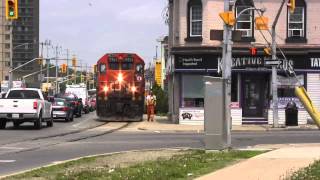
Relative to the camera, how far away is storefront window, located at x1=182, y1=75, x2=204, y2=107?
36.7m

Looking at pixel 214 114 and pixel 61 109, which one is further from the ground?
pixel 214 114

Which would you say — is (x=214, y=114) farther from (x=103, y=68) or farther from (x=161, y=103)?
(x=161, y=103)

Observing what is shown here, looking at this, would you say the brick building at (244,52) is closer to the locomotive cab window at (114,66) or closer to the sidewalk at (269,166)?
the locomotive cab window at (114,66)

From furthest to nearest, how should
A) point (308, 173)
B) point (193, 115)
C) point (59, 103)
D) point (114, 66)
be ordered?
point (59, 103) → point (114, 66) → point (193, 115) → point (308, 173)

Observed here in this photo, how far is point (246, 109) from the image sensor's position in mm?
37500

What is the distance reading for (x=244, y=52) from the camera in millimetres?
36281

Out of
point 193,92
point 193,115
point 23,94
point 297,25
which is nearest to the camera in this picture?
point 23,94

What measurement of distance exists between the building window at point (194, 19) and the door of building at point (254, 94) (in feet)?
12.6

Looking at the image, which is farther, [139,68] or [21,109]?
[139,68]

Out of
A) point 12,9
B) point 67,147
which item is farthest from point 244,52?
point 67,147

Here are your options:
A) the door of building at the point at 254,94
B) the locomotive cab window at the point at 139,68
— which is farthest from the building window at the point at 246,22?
the locomotive cab window at the point at 139,68

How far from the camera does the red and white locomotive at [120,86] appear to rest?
125 feet

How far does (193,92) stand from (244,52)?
3.70 meters

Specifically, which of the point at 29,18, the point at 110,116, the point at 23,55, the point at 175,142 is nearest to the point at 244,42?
the point at 110,116
